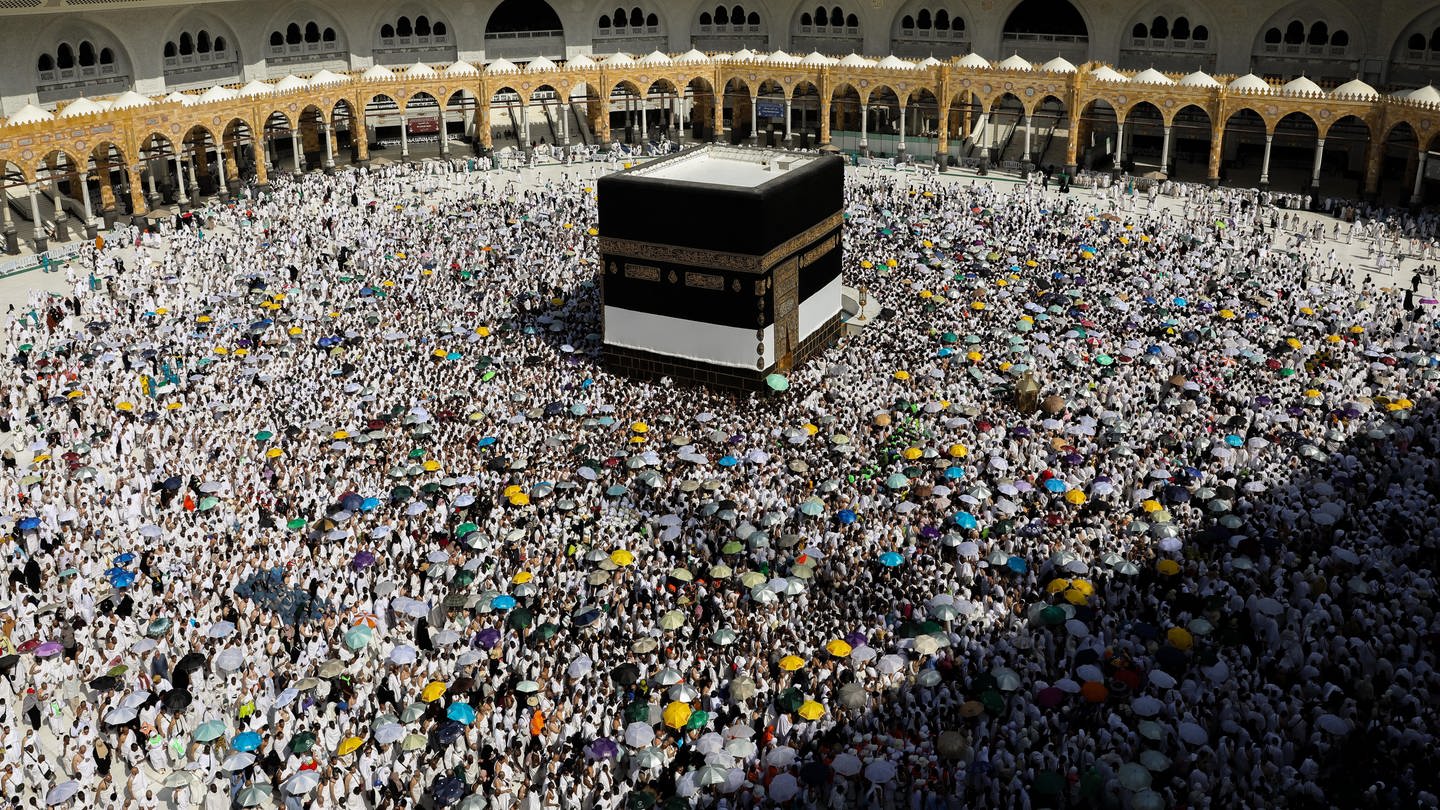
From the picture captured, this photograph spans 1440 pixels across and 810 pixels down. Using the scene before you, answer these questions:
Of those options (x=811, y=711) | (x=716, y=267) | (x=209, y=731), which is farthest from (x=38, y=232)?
(x=811, y=711)

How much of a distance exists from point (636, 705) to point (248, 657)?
618 cm

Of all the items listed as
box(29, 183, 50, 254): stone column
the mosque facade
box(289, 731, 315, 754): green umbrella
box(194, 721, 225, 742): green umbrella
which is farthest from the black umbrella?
the mosque facade

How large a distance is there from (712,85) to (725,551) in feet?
127

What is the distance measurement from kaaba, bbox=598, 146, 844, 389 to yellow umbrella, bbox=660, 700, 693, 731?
13.2 metres

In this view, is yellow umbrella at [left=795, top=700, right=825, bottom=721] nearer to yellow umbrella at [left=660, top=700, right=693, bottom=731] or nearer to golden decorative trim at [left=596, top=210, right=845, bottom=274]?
yellow umbrella at [left=660, top=700, right=693, bottom=731]

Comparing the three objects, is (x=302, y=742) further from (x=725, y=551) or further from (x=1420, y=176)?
(x=1420, y=176)

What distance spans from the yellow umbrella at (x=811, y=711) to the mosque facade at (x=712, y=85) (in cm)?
3469

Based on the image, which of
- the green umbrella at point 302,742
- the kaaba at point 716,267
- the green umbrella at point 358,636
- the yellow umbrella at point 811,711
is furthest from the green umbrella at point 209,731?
the kaaba at point 716,267

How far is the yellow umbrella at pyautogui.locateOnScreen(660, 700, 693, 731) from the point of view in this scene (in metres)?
15.7

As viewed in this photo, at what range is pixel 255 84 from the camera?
4612 centimetres

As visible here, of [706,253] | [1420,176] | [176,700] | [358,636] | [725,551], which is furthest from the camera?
[1420,176]

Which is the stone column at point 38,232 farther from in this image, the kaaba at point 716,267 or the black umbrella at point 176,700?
→ the black umbrella at point 176,700

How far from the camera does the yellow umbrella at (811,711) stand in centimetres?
1575

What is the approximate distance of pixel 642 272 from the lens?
28906mm
